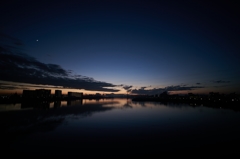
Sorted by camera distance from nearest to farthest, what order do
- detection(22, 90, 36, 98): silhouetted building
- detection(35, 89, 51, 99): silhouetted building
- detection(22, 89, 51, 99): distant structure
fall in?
detection(22, 89, 51, 99): distant structure < detection(22, 90, 36, 98): silhouetted building < detection(35, 89, 51, 99): silhouetted building

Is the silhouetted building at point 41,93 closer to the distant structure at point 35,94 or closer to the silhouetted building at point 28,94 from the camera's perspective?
the distant structure at point 35,94

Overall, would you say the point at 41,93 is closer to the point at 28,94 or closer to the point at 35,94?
the point at 35,94

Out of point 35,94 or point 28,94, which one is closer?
point 28,94

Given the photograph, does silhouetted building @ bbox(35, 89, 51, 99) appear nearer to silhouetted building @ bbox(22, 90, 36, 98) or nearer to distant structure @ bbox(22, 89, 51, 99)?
distant structure @ bbox(22, 89, 51, 99)

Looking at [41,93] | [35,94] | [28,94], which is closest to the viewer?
[28,94]

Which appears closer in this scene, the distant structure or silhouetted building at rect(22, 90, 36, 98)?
the distant structure

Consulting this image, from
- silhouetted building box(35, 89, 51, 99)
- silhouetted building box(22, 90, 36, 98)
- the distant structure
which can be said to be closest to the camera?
the distant structure

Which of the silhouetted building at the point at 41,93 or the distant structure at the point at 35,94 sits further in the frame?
the silhouetted building at the point at 41,93

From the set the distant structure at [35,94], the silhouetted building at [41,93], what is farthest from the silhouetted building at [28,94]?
the silhouetted building at [41,93]

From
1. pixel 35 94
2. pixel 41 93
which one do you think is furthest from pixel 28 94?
pixel 41 93

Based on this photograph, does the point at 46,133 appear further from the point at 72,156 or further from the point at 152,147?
the point at 152,147

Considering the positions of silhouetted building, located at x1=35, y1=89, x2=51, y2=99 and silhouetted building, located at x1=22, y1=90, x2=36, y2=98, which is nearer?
silhouetted building, located at x1=22, y1=90, x2=36, y2=98

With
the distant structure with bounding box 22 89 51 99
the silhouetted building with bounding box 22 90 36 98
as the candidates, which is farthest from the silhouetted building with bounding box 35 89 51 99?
the silhouetted building with bounding box 22 90 36 98

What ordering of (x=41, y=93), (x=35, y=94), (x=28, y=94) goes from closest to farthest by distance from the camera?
1. (x=28, y=94)
2. (x=35, y=94)
3. (x=41, y=93)
